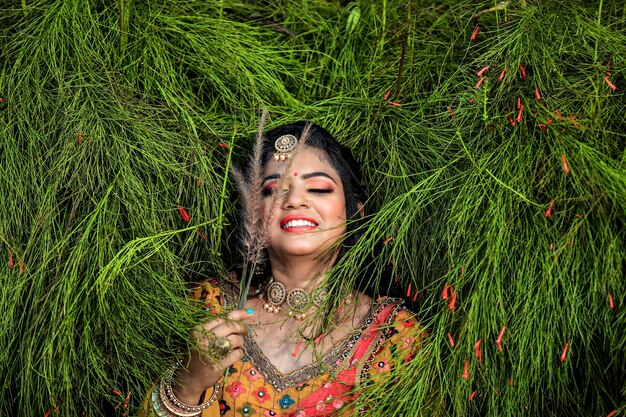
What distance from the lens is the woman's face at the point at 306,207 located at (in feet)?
5.22

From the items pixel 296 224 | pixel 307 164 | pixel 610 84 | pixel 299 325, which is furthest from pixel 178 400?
pixel 610 84

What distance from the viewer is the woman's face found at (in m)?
1.59

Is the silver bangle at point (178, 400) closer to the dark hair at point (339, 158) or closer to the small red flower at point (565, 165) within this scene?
the dark hair at point (339, 158)

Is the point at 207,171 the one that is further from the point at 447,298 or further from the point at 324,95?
the point at 447,298

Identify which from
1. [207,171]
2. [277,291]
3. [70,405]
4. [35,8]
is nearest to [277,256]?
[277,291]

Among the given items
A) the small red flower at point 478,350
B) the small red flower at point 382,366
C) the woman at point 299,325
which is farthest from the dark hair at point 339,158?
the small red flower at point 478,350

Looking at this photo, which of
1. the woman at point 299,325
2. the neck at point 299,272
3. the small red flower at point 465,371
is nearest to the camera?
the small red flower at point 465,371

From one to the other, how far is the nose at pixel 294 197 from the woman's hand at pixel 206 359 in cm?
21

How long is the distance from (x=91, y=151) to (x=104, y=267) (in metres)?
0.22

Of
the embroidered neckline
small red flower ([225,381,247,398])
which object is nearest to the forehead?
the embroidered neckline

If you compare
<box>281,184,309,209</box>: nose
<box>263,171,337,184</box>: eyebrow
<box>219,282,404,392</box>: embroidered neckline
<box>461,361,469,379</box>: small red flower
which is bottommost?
<box>219,282,404,392</box>: embroidered neckline

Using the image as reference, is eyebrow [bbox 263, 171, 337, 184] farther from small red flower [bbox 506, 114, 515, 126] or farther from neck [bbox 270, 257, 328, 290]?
small red flower [bbox 506, 114, 515, 126]

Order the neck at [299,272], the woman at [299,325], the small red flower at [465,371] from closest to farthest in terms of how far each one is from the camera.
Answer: the small red flower at [465,371] → the woman at [299,325] → the neck at [299,272]

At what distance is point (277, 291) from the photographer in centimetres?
165
